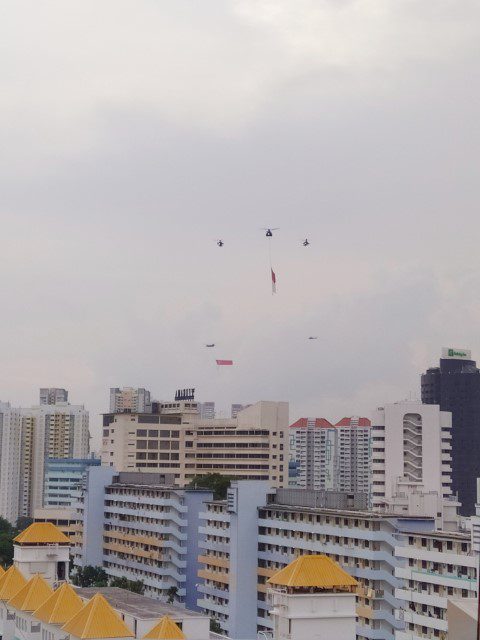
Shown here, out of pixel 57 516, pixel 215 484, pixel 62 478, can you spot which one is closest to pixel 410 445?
pixel 215 484

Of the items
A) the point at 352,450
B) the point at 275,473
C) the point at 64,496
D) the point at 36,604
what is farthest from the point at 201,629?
the point at 352,450

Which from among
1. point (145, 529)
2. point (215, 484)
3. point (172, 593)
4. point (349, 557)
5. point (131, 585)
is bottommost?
point (172, 593)

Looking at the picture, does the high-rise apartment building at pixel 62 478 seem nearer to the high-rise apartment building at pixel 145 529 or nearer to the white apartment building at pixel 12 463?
the white apartment building at pixel 12 463

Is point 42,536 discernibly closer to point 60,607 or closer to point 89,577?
point 60,607

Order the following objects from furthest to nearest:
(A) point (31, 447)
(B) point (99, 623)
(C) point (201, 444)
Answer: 1. (A) point (31, 447)
2. (C) point (201, 444)
3. (B) point (99, 623)

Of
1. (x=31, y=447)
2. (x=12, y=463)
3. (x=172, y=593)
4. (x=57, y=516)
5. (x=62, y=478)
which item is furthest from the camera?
(x=31, y=447)

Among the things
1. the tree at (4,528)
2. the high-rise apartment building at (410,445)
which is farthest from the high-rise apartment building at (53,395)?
the high-rise apartment building at (410,445)

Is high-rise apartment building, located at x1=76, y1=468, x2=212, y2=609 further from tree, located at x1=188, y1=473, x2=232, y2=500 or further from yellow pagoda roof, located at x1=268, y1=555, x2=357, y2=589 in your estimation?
yellow pagoda roof, located at x1=268, y1=555, x2=357, y2=589
